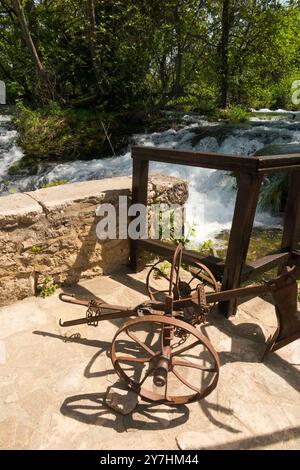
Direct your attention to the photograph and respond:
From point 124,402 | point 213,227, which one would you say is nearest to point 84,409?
point 124,402

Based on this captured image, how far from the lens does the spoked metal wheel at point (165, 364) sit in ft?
6.56

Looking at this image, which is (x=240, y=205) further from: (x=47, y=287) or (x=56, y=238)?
(x=47, y=287)

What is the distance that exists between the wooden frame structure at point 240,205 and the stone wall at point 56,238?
1.00 feet

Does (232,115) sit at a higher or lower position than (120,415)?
higher

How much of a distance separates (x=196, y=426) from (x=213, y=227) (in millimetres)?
4513

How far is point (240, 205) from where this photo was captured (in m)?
2.59

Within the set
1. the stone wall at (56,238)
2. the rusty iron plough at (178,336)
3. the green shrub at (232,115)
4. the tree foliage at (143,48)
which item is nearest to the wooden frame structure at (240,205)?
the stone wall at (56,238)

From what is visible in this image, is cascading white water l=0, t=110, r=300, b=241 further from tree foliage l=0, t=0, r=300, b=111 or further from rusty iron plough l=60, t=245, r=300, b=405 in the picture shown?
rusty iron plough l=60, t=245, r=300, b=405

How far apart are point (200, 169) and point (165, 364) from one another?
265 inches

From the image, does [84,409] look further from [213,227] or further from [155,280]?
[213,227]

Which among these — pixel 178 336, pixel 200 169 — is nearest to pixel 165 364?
pixel 178 336

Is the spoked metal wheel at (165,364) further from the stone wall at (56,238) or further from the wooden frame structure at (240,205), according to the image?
the stone wall at (56,238)

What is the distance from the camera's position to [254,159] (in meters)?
2.38

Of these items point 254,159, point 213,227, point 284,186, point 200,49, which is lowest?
point 213,227
